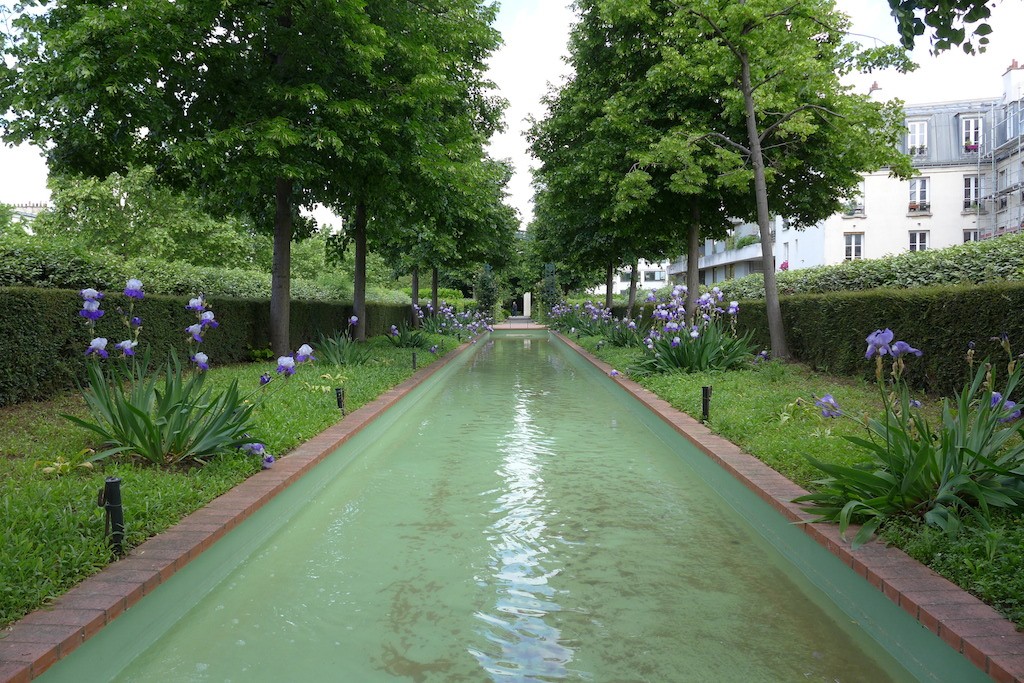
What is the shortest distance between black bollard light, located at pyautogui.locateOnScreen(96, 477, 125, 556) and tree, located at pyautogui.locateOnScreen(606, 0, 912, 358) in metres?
11.7

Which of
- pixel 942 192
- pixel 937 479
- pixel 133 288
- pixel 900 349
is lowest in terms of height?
pixel 937 479

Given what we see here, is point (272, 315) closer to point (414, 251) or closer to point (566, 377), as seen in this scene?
point (566, 377)

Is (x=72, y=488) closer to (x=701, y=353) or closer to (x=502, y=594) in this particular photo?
(x=502, y=594)

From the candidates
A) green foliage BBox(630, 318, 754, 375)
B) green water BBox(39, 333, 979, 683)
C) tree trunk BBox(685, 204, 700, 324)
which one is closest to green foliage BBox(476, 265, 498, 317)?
tree trunk BBox(685, 204, 700, 324)

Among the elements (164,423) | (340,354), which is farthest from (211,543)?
(340,354)

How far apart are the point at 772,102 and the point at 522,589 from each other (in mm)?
13228

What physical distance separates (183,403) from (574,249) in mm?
21630

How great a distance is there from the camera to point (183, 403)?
6195 mm

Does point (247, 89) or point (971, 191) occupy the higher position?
point (971, 191)

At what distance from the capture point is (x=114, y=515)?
427 cm

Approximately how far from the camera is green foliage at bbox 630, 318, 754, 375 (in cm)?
1320

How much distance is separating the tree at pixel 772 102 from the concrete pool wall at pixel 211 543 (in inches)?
390

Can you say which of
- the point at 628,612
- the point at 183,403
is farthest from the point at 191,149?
the point at 628,612

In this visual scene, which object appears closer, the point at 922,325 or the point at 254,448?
the point at 254,448
